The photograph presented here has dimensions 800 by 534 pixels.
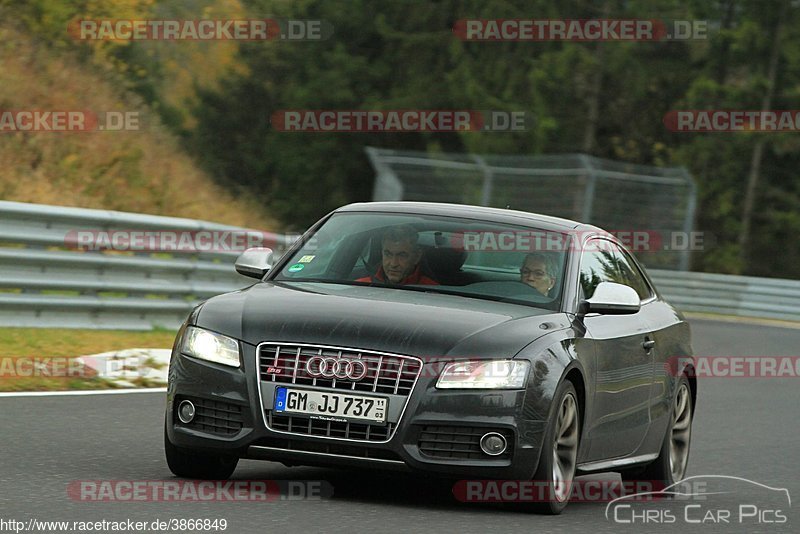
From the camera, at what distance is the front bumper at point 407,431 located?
23.7 feet

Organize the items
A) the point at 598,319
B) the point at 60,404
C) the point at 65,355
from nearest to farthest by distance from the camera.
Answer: the point at 598,319, the point at 60,404, the point at 65,355

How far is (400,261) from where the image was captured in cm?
856

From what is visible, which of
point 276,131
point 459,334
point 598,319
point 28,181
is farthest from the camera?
point 276,131

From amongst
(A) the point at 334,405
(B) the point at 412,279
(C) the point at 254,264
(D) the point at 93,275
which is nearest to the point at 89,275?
(D) the point at 93,275

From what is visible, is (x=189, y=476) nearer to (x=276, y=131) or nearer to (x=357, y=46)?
(x=276, y=131)

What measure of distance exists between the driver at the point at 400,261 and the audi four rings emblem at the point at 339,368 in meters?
1.25

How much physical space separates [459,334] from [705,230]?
47.3 m

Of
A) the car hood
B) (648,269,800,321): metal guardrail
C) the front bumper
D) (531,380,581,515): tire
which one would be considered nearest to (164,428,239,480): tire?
the front bumper

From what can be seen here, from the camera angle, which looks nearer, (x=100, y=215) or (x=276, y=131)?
(x=100, y=215)

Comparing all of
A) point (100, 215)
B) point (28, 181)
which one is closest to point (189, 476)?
point (100, 215)

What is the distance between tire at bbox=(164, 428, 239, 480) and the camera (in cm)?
780

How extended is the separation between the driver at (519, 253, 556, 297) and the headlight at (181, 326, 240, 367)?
169cm

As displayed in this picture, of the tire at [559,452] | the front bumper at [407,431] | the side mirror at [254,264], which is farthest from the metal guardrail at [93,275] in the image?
the tire at [559,452]

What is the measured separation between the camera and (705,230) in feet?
176
